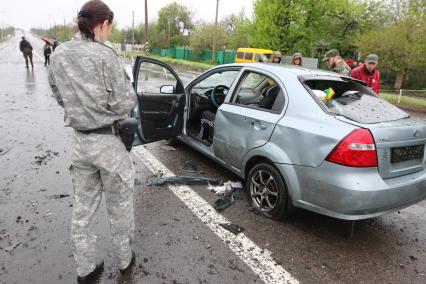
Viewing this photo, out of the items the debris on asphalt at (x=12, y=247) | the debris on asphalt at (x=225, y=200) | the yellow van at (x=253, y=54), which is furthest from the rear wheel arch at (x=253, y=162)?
the yellow van at (x=253, y=54)

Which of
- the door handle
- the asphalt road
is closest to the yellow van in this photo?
the door handle

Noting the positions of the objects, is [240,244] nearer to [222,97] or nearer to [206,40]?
[222,97]

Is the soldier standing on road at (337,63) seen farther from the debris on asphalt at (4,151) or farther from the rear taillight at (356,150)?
the debris on asphalt at (4,151)

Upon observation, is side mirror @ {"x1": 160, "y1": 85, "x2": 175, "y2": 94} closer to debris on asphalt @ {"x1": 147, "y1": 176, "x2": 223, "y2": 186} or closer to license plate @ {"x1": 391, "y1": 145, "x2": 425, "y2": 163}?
debris on asphalt @ {"x1": 147, "y1": 176, "x2": 223, "y2": 186}

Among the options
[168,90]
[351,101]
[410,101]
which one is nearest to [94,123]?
[351,101]

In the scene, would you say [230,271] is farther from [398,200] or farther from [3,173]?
[3,173]

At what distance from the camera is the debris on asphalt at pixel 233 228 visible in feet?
10.7

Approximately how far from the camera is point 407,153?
121 inches

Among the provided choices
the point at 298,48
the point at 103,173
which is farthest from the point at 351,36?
the point at 103,173

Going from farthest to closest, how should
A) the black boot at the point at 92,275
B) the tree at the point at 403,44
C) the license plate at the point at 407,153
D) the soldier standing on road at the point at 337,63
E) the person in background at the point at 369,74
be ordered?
the tree at the point at 403,44, the soldier standing on road at the point at 337,63, the person in background at the point at 369,74, the license plate at the point at 407,153, the black boot at the point at 92,275

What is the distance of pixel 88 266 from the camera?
2406mm

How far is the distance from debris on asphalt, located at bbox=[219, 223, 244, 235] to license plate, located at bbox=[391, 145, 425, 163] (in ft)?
4.99

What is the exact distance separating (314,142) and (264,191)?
88 cm

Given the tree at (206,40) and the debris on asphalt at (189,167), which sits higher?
the tree at (206,40)
